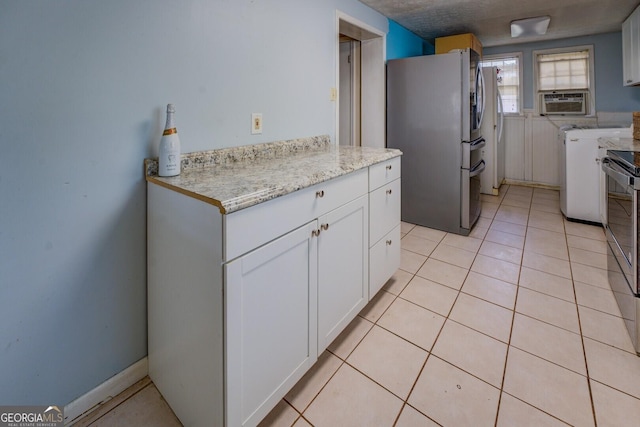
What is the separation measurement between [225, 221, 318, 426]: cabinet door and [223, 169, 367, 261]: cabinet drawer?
0.03 meters

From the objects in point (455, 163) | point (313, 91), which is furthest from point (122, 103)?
point (455, 163)

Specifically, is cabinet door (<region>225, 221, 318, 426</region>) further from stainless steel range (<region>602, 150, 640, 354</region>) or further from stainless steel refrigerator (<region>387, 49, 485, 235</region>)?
stainless steel refrigerator (<region>387, 49, 485, 235</region>)

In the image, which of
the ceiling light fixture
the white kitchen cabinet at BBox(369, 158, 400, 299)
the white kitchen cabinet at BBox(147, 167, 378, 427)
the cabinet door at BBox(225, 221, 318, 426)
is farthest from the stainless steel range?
the ceiling light fixture

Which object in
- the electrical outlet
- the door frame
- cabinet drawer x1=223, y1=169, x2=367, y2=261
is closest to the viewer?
cabinet drawer x1=223, y1=169, x2=367, y2=261

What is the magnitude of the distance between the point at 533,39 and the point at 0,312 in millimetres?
5726

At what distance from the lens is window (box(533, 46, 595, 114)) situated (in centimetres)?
415

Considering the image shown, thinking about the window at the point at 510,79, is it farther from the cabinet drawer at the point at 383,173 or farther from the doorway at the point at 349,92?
the cabinet drawer at the point at 383,173

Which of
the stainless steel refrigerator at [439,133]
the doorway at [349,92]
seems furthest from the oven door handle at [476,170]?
the doorway at [349,92]

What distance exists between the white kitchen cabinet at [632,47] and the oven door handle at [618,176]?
6.54 feet

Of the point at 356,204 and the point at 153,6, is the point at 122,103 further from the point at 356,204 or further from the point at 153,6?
the point at 356,204

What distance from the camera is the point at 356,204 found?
159 cm

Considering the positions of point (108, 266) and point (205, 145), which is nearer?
point (108, 266)

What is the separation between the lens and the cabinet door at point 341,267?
1379 mm

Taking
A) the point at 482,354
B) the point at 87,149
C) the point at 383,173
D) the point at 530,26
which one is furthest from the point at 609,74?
the point at 87,149
